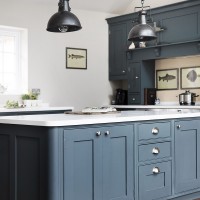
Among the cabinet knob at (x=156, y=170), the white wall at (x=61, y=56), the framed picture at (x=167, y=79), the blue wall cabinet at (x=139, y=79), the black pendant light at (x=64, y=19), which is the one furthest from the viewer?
the blue wall cabinet at (x=139, y=79)

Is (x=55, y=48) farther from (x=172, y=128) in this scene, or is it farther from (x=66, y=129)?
(x=66, y=129)

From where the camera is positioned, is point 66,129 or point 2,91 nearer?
point 66,129

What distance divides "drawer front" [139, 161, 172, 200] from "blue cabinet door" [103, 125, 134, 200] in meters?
0.15

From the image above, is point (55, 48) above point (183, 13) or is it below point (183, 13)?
below

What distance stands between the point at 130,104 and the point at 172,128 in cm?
357

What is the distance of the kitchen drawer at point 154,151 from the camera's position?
3750 mm

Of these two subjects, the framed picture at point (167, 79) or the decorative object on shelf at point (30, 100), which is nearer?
the decorative object on shelf at point (30, 100)

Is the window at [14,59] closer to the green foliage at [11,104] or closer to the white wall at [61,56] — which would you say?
the white wall at [61,56]

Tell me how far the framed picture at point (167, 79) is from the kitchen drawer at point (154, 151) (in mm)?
3391

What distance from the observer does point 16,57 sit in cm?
688

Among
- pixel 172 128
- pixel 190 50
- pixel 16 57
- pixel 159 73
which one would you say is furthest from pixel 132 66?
pixel 172 128

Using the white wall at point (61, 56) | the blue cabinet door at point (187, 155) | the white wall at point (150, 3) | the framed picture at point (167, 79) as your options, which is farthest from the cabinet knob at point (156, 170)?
the white wall at point (150, 3)

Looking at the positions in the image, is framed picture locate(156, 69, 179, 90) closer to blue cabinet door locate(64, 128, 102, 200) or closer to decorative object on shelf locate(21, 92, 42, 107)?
decorative object on shelf locate(21, 92, 42, 107)

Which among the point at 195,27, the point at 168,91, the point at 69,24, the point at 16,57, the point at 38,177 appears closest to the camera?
the point at 38,177
